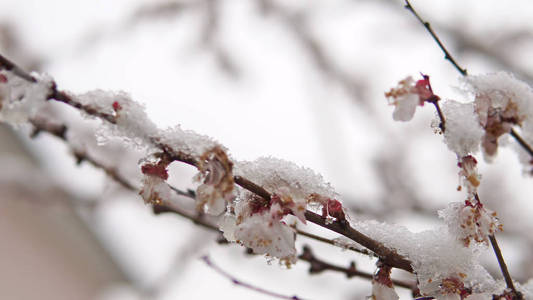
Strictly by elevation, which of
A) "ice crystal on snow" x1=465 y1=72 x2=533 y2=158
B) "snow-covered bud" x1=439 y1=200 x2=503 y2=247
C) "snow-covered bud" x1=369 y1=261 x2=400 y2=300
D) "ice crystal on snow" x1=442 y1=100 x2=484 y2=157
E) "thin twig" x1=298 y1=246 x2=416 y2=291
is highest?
"ice crystal on snow" x1=465 y1=72 x2=533 y2=158

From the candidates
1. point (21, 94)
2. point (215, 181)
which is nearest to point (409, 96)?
point (215, 181)

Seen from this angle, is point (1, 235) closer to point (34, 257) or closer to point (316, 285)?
point (34, 257)

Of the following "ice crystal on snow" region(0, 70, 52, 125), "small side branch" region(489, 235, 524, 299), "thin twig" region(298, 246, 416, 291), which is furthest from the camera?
"thin twig" region(298, 246, 416, 291)

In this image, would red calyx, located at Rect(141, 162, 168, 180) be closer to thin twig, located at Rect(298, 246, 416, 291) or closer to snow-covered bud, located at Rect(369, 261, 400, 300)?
snow-covered bud, located at Rect(369, 261, 400, 300)

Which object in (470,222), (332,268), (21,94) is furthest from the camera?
(332,268)

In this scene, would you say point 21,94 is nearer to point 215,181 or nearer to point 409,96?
point 215,181

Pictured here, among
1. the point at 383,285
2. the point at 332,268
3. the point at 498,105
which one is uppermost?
the point at 498,105

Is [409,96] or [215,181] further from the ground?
[409,96]

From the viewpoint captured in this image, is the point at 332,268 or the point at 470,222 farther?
the point at 332,268

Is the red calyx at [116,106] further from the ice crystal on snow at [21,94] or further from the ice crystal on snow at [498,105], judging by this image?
the ice crystal on snow at [498,105]

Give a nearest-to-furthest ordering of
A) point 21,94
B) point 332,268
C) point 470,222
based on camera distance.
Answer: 1. point 21,94
2. point 470,222
3. point 332,268

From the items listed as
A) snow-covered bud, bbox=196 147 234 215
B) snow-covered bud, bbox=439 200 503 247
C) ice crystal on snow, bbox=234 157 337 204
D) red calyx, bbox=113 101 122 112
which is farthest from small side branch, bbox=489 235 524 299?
red calyx, bbox=113 101 122 112
